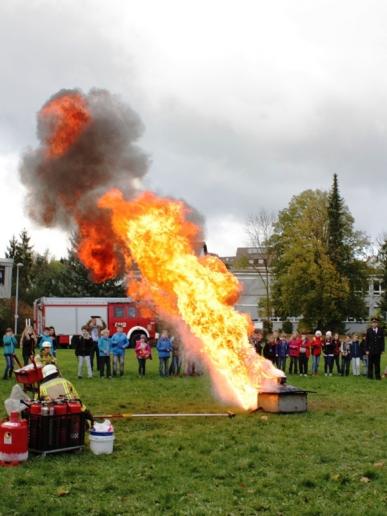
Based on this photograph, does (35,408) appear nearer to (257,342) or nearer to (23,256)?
(257,342)

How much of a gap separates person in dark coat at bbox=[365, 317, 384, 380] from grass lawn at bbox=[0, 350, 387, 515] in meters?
7.39

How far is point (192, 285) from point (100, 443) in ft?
18.4

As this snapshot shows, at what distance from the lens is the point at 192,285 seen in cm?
1445

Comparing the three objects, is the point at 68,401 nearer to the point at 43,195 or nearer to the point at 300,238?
the point at 43,195

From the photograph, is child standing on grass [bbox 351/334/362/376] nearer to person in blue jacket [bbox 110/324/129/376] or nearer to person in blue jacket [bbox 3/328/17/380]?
person in blue jacket [bbox 110/324/129/376]

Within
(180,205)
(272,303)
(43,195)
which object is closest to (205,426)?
(180,205)

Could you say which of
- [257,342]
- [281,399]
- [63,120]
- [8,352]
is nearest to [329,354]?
[257,342]

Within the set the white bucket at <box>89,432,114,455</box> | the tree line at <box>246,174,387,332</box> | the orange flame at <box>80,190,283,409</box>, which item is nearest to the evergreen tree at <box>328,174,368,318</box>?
the tree line at <box>246,174,387,332</box>

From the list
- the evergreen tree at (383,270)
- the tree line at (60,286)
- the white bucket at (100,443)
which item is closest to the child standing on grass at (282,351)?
the white bucket at (100,443)

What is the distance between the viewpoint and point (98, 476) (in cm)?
819

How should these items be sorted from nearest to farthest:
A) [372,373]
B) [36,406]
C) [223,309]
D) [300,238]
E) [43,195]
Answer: [36,406] → [223,309] → [43,195] → [372,373] → [300,238]

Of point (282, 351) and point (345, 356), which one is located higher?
point (282, 351)

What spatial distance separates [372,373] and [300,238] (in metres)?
33.6

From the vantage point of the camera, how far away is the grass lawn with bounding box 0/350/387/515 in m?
7.00
